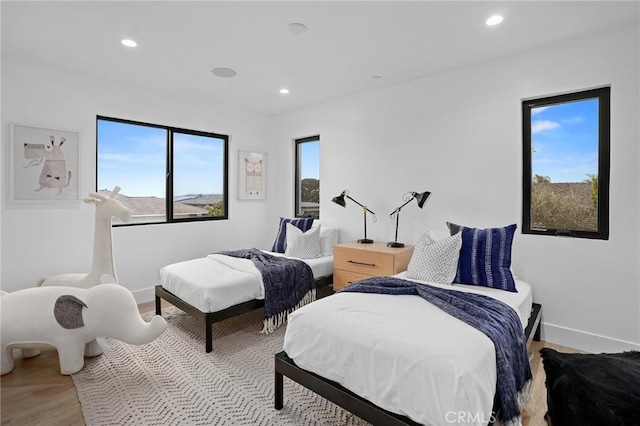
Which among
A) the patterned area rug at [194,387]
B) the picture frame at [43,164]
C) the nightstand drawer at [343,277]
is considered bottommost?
the patterned area rug at [194,387]

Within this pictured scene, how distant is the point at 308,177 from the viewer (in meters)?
4.84

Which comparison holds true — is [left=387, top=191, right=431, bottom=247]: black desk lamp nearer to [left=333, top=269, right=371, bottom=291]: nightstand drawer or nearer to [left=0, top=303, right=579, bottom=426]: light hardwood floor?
[left=333, top=269, right=371, bottom=291]: nightstand drawer

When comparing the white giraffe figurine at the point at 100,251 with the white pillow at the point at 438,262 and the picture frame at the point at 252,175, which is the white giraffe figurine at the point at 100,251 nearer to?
the picture frame at the point at 252,175

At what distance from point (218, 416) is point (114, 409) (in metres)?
0.64

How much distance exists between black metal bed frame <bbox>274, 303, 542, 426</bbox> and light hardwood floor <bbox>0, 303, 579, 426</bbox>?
851 mm

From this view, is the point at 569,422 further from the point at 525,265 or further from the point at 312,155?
the point at 312,155

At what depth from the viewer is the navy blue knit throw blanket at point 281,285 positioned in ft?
10.0

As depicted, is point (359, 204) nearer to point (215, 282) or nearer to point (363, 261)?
point (363, 261)

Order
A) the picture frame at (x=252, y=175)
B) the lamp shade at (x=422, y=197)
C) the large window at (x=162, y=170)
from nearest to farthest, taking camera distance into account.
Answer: the lamp shade at (x=422, y=197) → the large window at (x=162, y=170) → the picture frame at (x=252, y=175)

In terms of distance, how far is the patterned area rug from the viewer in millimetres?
1921

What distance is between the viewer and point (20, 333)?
7.25 feet

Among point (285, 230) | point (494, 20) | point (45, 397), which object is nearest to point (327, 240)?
point (285, 230)

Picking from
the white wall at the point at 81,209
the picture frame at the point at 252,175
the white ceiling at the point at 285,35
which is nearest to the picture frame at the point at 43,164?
the white wall at the point at 81,209

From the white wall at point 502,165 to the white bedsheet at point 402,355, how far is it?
155 centimetres
